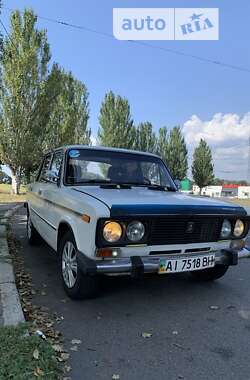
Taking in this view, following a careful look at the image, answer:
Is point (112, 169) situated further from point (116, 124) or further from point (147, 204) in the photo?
point (116, 124)

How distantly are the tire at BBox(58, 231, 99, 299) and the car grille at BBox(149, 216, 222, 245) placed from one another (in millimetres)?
848

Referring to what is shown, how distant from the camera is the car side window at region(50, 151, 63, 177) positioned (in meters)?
5.38

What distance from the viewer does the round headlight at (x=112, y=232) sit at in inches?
144

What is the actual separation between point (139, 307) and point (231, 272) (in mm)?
2249

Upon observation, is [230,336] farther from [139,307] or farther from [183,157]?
[183,157]

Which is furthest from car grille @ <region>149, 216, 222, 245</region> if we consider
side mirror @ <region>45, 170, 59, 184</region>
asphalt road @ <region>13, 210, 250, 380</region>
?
side mirror @ <region>45, 170, 59, 184</region>

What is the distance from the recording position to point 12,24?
79.9 ft

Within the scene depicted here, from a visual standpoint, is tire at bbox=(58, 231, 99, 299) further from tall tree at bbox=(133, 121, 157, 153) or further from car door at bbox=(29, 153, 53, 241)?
tall tree at bbox=(133, 121, 157, 153)

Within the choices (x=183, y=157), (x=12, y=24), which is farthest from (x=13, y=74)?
(x=183, y=157)

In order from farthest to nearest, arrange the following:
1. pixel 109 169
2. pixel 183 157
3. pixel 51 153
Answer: pixel 183 157 < pixel 51 153 < pixel 109 169

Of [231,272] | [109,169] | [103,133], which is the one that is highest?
[103,133]

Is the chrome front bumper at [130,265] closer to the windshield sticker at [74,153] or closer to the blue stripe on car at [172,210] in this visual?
the blue stripe on car at [172,210]

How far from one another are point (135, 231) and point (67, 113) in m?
28.2

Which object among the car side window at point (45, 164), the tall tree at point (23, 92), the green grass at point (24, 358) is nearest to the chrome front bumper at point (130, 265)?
the green grass at point (24, 358)
